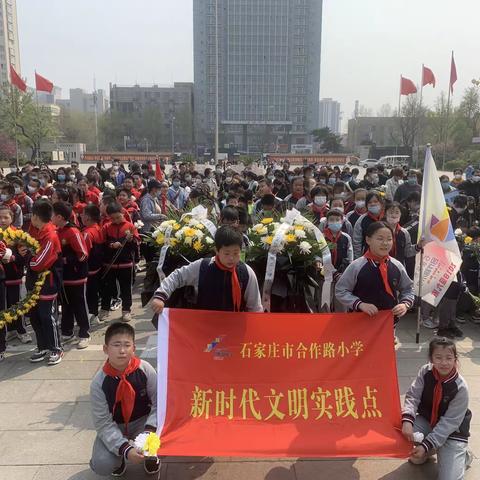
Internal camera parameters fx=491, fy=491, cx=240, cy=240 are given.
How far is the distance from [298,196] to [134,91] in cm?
9240

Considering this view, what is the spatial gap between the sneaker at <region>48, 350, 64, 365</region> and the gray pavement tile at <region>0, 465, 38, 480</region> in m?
1.64

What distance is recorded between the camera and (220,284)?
357 cm

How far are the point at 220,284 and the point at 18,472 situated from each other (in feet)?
6.00

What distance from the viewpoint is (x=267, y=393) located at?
10.3ft

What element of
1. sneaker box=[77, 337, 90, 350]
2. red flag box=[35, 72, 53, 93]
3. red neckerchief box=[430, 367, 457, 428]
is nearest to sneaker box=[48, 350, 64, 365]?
sneaker box=[77, 337, 90, 350]

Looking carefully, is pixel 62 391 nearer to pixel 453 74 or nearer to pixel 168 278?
pixel 168 278

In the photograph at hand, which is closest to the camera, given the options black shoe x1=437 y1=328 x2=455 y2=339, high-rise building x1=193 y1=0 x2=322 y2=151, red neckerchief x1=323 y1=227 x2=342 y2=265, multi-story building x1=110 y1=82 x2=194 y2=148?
red neckerchief x1=323 y1=227 x2=342 y2=265

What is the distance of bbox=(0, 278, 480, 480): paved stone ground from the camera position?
3.24 metres

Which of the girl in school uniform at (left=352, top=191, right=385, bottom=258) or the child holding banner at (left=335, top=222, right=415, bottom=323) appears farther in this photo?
the girl in school uniform at (left=352, top=191, right=385, bottom=258)

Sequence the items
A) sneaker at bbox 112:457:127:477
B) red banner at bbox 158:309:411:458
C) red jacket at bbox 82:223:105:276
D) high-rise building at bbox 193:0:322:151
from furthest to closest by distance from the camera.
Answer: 1. high-rise building at bbox 193:0:322:151
2. red jacket at bbox 82:223:105:276
3. sneaker at bbox 112:457:127:477
4. red banner at bbox 158:309:411:458

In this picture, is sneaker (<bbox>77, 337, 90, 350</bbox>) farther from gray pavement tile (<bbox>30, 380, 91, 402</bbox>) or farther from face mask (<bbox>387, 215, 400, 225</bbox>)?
face mask (<bbox>387, 215, 400, 225</bbox>)

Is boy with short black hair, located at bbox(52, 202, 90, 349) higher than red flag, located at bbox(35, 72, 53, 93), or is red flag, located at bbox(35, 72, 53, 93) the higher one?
red flag, located at bbox(35, 72, 53, 93)

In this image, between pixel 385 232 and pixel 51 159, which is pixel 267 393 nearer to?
pixel 385 232

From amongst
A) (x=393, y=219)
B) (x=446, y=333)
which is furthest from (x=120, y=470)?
(x=446, y=333)
